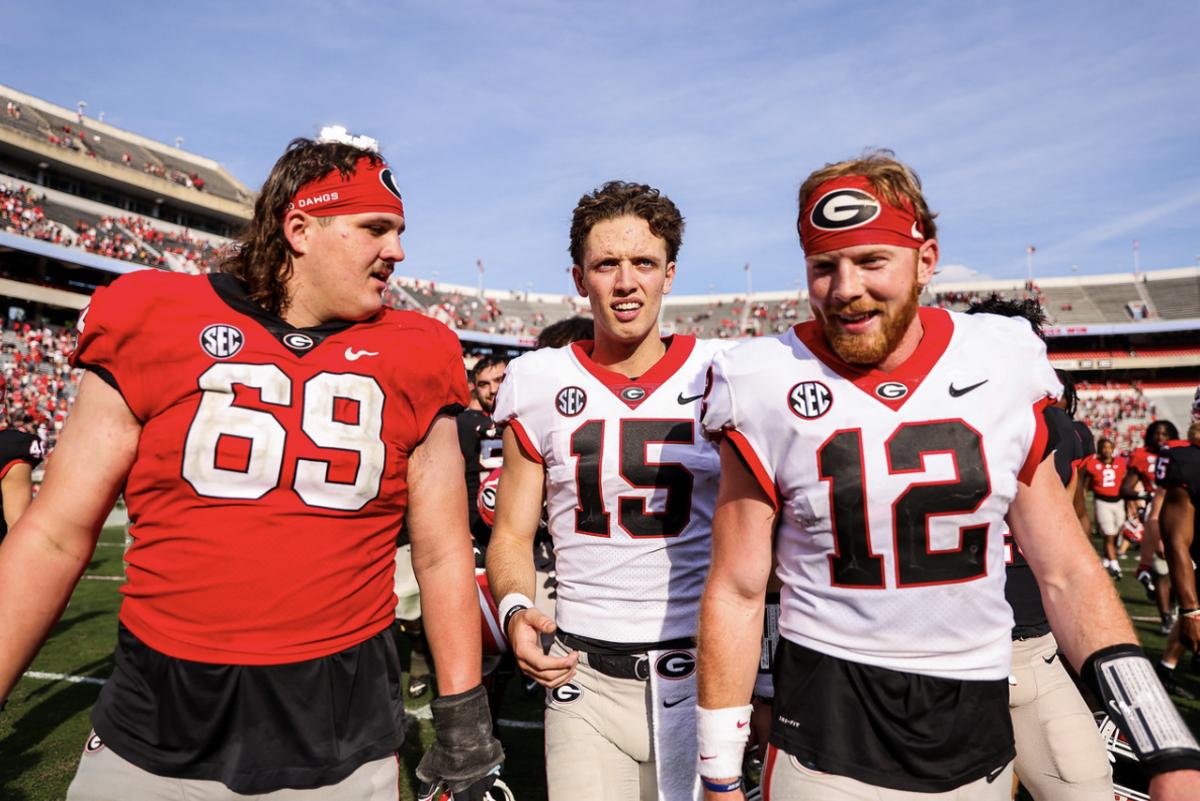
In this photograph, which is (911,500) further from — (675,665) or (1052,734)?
(1052,734)

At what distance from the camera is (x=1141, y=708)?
1.94m

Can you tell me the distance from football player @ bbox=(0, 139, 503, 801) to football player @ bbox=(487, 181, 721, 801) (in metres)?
0.74

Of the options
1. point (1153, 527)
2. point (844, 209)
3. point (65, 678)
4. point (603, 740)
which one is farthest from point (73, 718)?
point (1153, 527)

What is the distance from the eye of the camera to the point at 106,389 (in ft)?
6.48

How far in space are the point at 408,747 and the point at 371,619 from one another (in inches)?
159

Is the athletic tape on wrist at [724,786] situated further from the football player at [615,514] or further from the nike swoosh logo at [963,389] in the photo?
the nike swoosh logo at [963,389]

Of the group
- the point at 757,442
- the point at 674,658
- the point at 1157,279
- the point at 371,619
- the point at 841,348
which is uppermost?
the point at 1157,279

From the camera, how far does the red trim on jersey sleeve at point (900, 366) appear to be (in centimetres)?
212

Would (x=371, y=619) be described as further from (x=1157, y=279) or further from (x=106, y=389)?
(x=1157, y=279)

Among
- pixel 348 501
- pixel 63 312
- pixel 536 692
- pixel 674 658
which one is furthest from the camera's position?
pixel 63 312

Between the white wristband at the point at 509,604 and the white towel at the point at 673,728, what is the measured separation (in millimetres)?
474

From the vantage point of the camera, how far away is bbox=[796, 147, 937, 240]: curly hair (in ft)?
7.07

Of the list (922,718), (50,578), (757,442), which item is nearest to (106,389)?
(50,578)

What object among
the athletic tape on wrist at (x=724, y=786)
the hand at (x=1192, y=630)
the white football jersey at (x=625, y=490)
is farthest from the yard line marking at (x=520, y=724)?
the athletic tape on wrist at (x=724, y=786)
